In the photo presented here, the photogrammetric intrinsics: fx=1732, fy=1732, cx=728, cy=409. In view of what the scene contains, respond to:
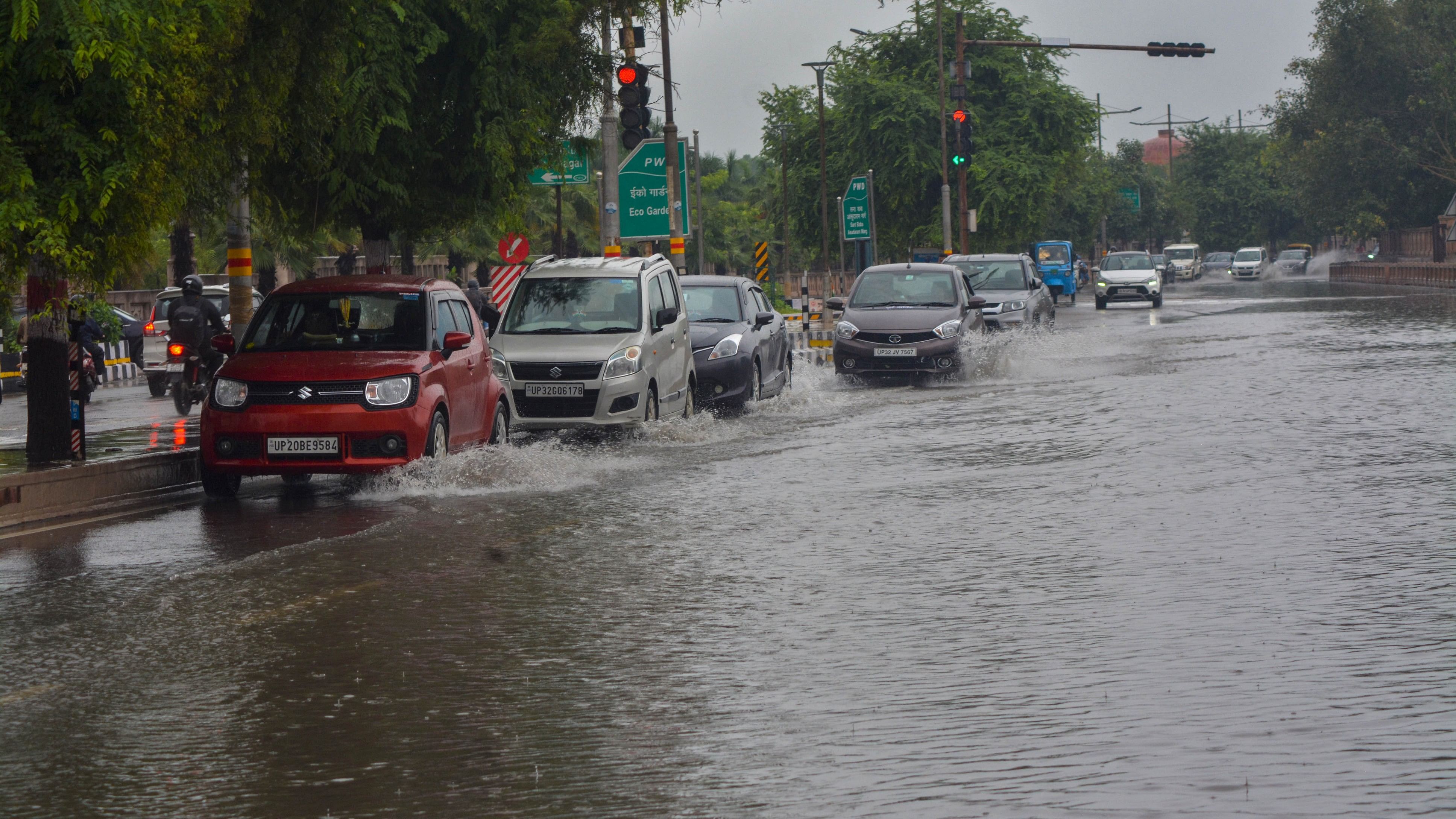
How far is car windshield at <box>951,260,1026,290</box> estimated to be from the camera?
Answer: 30875 millimetres

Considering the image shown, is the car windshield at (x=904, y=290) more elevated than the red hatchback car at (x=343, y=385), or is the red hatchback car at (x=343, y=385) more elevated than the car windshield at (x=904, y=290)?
the car windshield at (x=904, y=290)

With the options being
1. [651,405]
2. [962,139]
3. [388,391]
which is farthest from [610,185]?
[962,139]

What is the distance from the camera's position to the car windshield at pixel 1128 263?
53.2 metres

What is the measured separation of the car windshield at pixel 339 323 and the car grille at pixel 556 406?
8.77 ft

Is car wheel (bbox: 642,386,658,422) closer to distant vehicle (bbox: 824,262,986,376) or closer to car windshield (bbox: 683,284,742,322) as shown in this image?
car windshield (bbox: 683,284,742,322)

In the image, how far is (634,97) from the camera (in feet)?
74.7

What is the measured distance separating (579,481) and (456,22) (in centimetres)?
749

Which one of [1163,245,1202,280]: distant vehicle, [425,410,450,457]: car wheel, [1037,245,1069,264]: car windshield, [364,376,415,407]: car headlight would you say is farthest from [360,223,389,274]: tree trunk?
[1163,245,1202,280]: distant vehicle

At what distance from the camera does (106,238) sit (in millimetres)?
11656

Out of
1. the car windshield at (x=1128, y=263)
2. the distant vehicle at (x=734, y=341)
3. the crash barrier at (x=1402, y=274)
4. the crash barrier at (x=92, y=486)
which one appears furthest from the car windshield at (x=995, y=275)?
the crash barrier at (x=1402, y=274)

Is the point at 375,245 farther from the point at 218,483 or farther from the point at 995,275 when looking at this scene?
the point at 995,275

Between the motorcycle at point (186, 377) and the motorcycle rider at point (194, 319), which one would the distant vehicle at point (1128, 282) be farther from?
the motorcycle at point (186, 377)

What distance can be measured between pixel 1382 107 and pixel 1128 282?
33.0m

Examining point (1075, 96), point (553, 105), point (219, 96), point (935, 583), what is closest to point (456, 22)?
point (553, 105)
